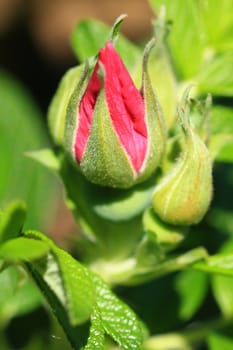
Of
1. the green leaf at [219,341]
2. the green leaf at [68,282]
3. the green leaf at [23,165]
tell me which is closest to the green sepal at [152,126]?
the green leaf at [68,282]

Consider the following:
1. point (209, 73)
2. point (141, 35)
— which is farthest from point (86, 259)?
point (141, 35)

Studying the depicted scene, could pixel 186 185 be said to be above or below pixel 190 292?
above

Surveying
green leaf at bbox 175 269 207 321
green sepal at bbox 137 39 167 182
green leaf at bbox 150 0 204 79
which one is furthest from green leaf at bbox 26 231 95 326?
green leaf at bbox 175 269 207 321

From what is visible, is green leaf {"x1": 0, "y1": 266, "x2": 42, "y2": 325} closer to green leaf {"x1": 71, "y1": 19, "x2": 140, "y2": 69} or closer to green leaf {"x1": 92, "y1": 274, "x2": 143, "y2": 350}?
green leaf {"x1": 71, "y1": 19, "x2": 140, "y2": 69}

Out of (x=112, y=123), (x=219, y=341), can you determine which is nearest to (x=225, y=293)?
(x=219, y=341)

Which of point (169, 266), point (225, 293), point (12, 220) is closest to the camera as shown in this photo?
point (12, 220)

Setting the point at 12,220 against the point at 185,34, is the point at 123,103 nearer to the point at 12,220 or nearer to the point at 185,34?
the point at 12,220

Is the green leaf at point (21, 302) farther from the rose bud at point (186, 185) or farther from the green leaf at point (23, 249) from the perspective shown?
the green leaf at point (23, 249)
